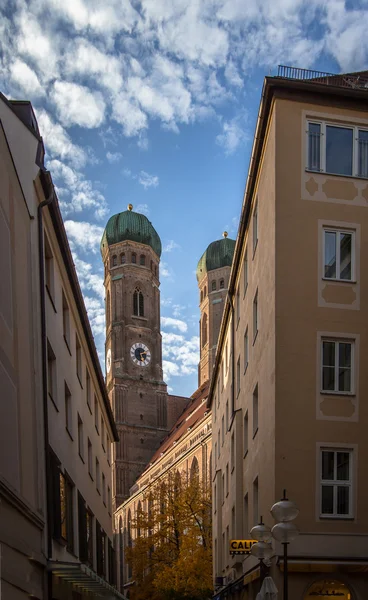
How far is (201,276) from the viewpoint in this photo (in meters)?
138

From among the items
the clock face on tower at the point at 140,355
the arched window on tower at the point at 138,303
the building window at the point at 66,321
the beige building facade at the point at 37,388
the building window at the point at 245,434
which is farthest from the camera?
the arched window on tower at the point at 138,303

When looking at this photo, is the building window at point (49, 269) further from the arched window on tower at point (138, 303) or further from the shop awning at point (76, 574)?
A: the arched window on tower at point (138, 303)

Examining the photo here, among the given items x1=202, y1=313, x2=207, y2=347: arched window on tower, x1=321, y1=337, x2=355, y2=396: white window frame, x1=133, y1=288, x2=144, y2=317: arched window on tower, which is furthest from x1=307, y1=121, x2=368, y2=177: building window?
x1=202, y1=313, x2=207, y2=347: arched window on tower

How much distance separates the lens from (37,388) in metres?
16.6

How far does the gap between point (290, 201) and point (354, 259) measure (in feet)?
6.63

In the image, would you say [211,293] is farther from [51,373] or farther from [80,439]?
[51,373]

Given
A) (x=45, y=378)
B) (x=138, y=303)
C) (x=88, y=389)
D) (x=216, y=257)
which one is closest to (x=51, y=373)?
(x=45, y=378)

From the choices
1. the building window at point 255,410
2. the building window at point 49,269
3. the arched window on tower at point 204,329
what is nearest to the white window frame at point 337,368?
the building window at point 255,410

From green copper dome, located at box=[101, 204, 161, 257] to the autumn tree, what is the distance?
7350 cm

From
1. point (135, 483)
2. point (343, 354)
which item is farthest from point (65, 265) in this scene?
point (135, 483)

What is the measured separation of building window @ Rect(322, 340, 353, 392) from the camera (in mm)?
18062

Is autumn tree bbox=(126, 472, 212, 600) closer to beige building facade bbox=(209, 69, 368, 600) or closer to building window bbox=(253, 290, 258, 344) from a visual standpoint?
beige building facade bbox=(209, 69, 368, 600)

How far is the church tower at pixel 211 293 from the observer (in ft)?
411

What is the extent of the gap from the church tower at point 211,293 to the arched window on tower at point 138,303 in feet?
40.3
